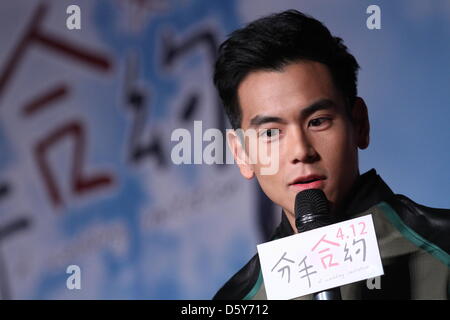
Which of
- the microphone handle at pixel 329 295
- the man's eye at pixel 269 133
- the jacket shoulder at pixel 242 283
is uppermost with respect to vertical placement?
the man's eye at pixel 269 133

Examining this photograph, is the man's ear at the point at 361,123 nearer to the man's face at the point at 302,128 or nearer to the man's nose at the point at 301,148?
the man's face at the point at 302,128

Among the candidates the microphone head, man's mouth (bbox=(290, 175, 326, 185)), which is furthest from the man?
the microphone head

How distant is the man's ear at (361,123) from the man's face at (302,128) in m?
0.04

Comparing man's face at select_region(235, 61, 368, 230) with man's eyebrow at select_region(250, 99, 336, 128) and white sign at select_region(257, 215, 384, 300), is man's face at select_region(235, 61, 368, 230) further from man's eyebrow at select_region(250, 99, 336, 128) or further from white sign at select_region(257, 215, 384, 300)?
white sign at select_region(257, 215, 384, 300)

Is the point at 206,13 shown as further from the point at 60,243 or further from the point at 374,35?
the point at 60,243

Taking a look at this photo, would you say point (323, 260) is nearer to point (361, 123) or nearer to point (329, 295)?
point (329, 295)

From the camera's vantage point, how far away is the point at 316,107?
1.52 meters

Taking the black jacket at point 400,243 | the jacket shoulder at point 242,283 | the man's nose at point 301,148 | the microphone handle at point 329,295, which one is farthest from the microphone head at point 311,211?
the jacket shoulder at point 242,283

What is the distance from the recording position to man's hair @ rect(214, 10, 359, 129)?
61.3 inches

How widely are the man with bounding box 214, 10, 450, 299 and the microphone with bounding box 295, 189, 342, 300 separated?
1.15 feet

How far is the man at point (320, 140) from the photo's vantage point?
1485mm
